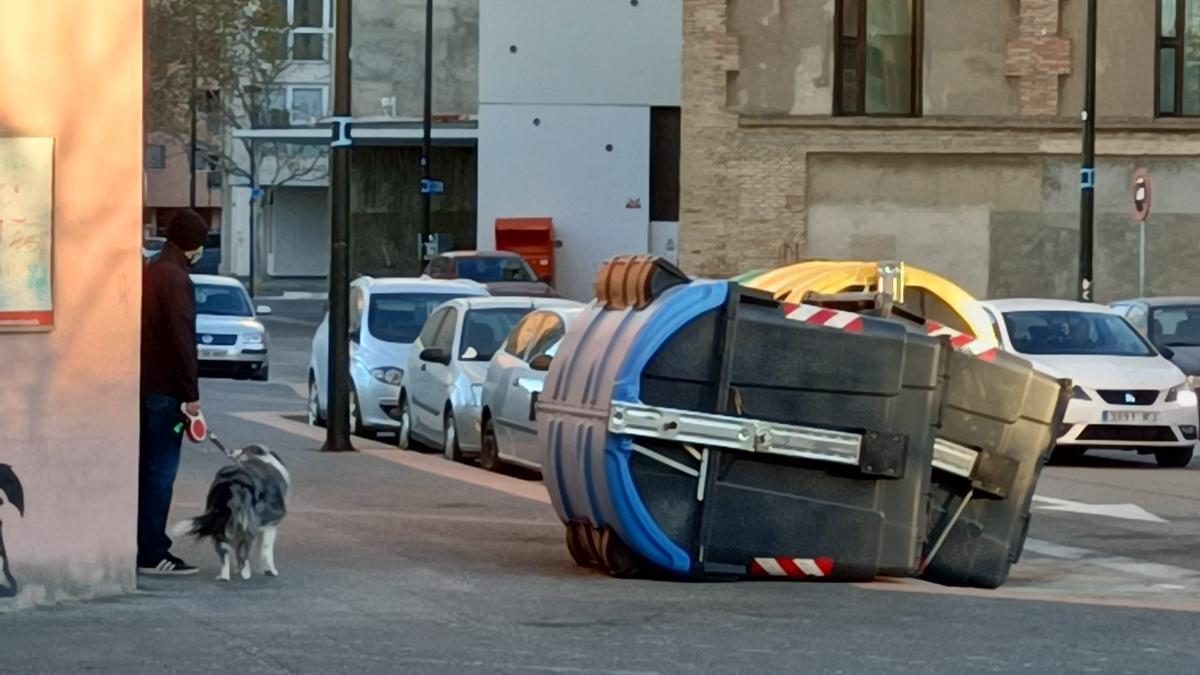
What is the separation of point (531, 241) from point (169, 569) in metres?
42.2

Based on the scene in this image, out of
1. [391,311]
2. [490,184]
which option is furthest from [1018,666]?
[490,184]

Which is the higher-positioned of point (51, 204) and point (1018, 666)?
point (51, 204)

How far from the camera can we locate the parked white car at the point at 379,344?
78.2 ft

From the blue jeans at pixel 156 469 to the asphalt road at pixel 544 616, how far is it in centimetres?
29

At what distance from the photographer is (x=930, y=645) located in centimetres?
997

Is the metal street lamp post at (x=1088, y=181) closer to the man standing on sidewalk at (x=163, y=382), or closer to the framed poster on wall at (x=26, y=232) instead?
the man standing on sidewalk at (x=163, y=382)

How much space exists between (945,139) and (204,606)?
3414 cm

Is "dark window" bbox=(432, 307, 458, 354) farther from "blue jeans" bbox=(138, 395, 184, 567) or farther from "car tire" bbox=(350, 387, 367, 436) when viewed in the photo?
"blue jeans" bbox=(138, 395, 184, 567)

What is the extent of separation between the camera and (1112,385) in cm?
2167

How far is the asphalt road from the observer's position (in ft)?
30.9

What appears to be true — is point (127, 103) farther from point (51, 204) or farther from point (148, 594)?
point (148, 594)

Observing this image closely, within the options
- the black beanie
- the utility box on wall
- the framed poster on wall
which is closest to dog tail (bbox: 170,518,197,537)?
the framed poster on wall

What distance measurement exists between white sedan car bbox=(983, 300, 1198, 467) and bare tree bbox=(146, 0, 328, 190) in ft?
109

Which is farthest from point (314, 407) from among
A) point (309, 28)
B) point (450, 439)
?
point (309, 28)
